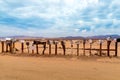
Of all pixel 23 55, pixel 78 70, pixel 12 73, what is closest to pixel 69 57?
pixel 23 55

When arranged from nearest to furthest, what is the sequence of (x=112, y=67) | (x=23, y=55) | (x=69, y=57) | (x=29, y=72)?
(x=29, y=72), (x=112, y=67), (x=69, y=57), (x=23, y=55)

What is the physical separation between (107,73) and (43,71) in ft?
9.44

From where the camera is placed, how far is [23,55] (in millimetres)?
19688

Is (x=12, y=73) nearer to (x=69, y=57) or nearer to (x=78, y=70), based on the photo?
(x=78, y=70)

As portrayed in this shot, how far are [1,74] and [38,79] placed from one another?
201 cm

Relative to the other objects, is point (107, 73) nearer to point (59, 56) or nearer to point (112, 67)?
point (112, 67)

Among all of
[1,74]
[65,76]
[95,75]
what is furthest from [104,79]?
[1,74]

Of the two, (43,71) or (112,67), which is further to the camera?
(112,67)

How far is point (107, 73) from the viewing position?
11898 mm

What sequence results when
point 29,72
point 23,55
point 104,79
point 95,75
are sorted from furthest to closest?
1. point 23,55
2. point 29,72
3. point 95,75
4. point 104,79

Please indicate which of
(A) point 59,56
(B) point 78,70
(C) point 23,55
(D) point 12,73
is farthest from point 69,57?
(D) point 12,73

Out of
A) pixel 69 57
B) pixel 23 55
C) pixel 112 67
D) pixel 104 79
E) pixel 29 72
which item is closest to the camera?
pixel 104 79

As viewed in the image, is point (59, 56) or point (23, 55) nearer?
point (59, 56)

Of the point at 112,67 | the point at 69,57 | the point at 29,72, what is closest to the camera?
the point at 29,72
